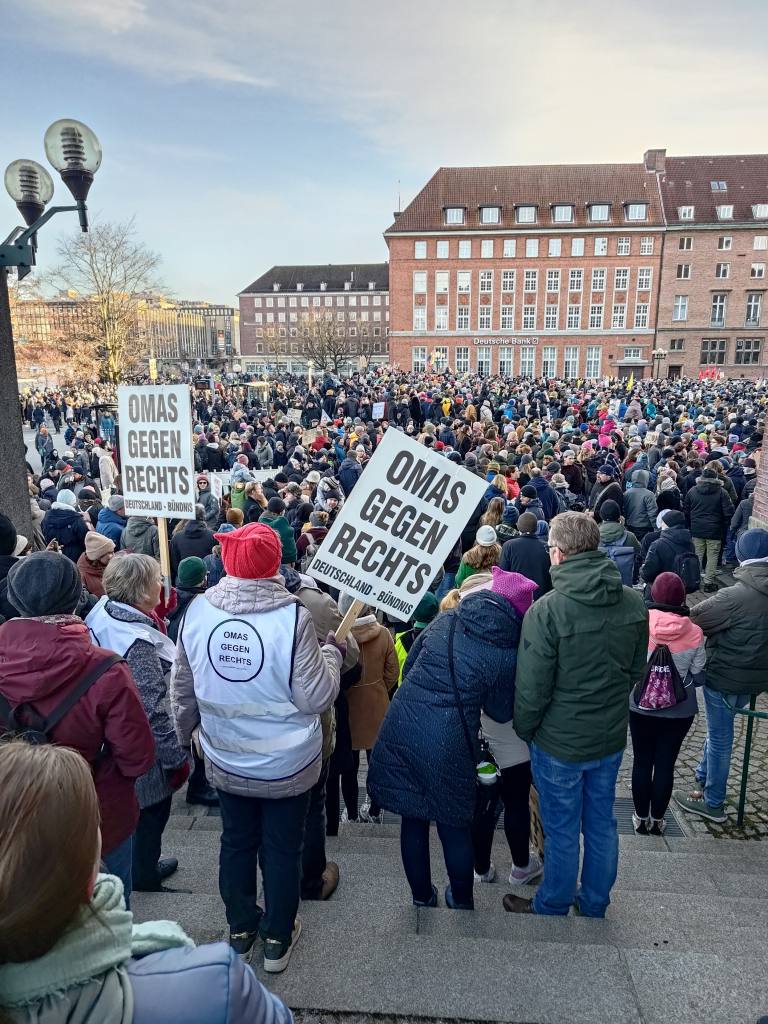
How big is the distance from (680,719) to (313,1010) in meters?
2.52

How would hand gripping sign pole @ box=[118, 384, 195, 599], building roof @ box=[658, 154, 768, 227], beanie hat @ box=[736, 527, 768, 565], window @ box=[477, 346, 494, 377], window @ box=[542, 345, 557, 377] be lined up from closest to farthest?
→ beanie hat @ box=[736, 527, 768, 565] < hand gripping sign pole @ box=[118, 384, 195, 599] < building roof @ box=[658, 154, 768, 227] < window @ box=[542, 345, 557, 377] < window @ box=[477, 346, 494, 377]

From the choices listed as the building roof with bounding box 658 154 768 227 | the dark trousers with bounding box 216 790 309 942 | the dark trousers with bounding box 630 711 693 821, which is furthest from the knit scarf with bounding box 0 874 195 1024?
the building roof with bounding box 658 154 768 227

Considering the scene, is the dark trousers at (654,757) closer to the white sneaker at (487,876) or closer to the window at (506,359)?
the white sneaker at (487,876)

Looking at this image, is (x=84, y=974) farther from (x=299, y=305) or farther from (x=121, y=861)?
(x=299, y=305)

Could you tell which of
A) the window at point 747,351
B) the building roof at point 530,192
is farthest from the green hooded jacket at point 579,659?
the window at point 747,351

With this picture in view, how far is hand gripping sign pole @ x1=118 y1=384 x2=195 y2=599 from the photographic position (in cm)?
507

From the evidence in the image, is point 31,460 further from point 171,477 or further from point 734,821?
point 734,821

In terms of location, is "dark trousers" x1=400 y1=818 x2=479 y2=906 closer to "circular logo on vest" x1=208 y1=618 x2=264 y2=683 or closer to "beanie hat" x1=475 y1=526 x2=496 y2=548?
"circular logo on vest" x1=208 y1=618 x2=264 y2=683

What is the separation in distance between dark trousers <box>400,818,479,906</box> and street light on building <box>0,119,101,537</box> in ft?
15.6

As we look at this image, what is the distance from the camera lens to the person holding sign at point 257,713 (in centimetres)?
266

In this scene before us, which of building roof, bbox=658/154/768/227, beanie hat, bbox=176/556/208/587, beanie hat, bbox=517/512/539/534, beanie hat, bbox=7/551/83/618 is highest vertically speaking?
building roof, bbox=658/154/768/227

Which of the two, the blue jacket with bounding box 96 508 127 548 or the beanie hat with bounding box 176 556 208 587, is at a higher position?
the beanie hat with bounding box 176 556 208 587

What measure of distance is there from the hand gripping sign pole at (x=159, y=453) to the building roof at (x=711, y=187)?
205 ft

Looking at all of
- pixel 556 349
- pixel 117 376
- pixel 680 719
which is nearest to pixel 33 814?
pixel 680 719
